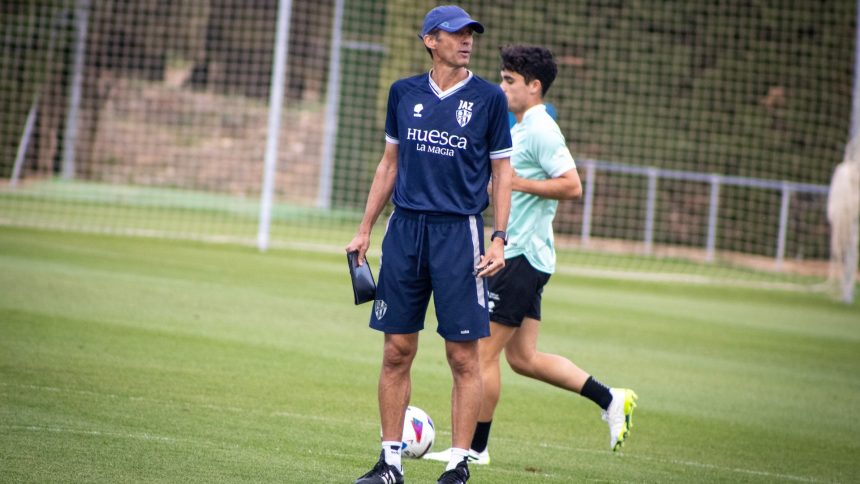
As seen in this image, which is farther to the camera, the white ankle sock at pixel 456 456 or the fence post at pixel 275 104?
the fence post at pixel 275 104

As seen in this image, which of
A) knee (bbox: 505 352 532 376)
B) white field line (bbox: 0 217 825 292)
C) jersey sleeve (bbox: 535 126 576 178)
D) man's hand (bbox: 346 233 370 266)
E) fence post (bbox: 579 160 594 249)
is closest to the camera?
man's hand (bbox: 346 233 370 266)

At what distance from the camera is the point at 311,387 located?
8383 mm

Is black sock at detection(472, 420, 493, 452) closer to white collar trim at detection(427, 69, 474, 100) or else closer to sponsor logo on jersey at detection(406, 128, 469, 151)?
sponsor logo on jersey at detection(406, 128, 469, 151)

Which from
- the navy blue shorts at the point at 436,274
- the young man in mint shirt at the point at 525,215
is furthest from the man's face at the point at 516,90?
the navy blue shorts at the point at 436,274

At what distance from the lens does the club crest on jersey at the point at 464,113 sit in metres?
5.57

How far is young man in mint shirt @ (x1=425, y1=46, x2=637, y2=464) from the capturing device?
668 centimetres

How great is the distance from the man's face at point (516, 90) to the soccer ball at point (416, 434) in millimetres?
1862

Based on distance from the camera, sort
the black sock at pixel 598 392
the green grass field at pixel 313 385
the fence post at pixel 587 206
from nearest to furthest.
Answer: the green grass field at pixel 313 385, the black sock at pixel 598 392, the fence post at pixel 587 206

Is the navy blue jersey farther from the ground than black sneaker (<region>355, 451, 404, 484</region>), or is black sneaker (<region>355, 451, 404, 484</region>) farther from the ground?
the navy blue jersey

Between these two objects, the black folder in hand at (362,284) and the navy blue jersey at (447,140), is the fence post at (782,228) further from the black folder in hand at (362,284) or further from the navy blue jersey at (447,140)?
the black folder in hand at (362,284)

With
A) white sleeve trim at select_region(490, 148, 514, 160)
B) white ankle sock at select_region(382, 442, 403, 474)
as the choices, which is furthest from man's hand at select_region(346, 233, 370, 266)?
white ankle sock at select_region(382, 442, 403, 474)

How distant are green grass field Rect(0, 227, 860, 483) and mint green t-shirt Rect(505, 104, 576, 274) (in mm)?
1218

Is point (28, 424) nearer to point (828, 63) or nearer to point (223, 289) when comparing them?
point (223, 289)

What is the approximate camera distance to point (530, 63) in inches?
267
